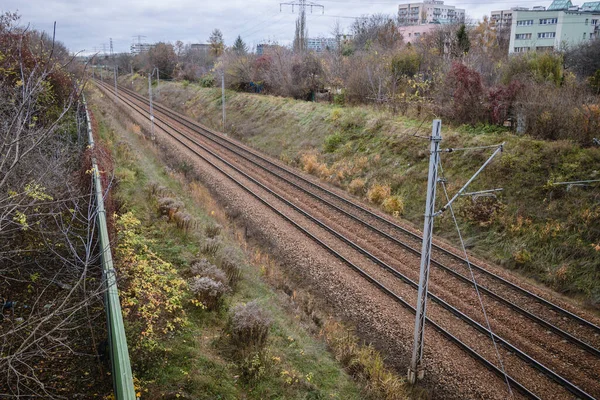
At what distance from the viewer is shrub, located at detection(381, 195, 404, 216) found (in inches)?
804

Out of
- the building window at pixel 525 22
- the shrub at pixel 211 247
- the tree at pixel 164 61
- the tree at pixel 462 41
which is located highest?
the building window at pixel 525 22

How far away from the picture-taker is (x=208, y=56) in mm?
84625

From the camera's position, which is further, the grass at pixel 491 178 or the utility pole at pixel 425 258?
the grass at pixel 491 178

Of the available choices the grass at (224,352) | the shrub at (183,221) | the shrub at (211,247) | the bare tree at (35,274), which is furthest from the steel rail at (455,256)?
the bare tree at (35,274)

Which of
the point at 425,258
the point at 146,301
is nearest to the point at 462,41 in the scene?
the point at 425,258

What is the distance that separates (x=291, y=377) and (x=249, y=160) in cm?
2238

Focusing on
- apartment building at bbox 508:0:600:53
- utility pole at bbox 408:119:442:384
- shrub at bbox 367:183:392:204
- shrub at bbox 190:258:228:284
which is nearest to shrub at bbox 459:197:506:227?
shrub at bbox 367:183:392:204

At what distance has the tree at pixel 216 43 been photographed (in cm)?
8569

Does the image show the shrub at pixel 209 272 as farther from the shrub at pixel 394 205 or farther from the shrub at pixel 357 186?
the shrub at pixel 357 186

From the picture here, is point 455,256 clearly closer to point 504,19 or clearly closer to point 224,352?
point 224,352

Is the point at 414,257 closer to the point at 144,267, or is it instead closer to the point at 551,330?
the point at 551,330

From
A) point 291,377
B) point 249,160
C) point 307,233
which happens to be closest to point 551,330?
point 291,377

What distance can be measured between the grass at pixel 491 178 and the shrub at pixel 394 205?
0.15 metres

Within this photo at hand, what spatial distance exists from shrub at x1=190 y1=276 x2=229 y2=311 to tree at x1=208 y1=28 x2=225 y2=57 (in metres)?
81.4
